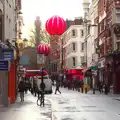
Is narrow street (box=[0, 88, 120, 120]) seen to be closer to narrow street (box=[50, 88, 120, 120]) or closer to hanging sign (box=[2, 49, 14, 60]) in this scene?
narrow street (box=[50, 88, 120, 120])

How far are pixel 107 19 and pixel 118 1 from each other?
19.3ft

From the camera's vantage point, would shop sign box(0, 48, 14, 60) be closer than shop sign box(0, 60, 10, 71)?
No

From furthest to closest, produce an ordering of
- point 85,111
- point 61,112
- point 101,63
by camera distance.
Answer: point 101,63, point 85,111, point 61,112

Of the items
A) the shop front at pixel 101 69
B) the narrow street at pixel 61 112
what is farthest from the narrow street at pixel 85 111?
the shop front at pixel 101 69

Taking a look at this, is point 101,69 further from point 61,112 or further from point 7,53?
point 7,53

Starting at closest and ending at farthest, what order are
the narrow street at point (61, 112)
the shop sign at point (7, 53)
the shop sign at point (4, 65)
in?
1. the shop sign at point (4, 65)
2. the shop sign at point (7, 53)
3. the narrow street at point (61, 112)

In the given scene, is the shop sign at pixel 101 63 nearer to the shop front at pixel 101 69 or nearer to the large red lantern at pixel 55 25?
the shop front at pixel 101 69

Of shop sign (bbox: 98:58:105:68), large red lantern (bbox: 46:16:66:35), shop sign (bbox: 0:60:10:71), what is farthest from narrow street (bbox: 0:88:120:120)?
shop sign (bbox: 98:58:105:68)

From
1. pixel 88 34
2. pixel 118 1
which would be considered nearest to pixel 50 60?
pixel 88 34

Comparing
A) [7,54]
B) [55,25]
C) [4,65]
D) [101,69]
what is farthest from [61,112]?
[101,69]

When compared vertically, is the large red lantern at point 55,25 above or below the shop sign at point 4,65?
above

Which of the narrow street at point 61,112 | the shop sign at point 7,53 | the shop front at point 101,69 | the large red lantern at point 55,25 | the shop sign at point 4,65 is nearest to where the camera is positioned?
the shop sign at point 4,65

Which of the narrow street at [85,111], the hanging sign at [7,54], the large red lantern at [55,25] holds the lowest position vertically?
the narrow street at [85,111]

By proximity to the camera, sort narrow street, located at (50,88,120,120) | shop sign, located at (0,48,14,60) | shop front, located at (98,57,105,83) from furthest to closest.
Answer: shop front, located at (98,57,105,83), narrow street, located at (50,88,120,120), shop sign, located at (0,48,14,60)
